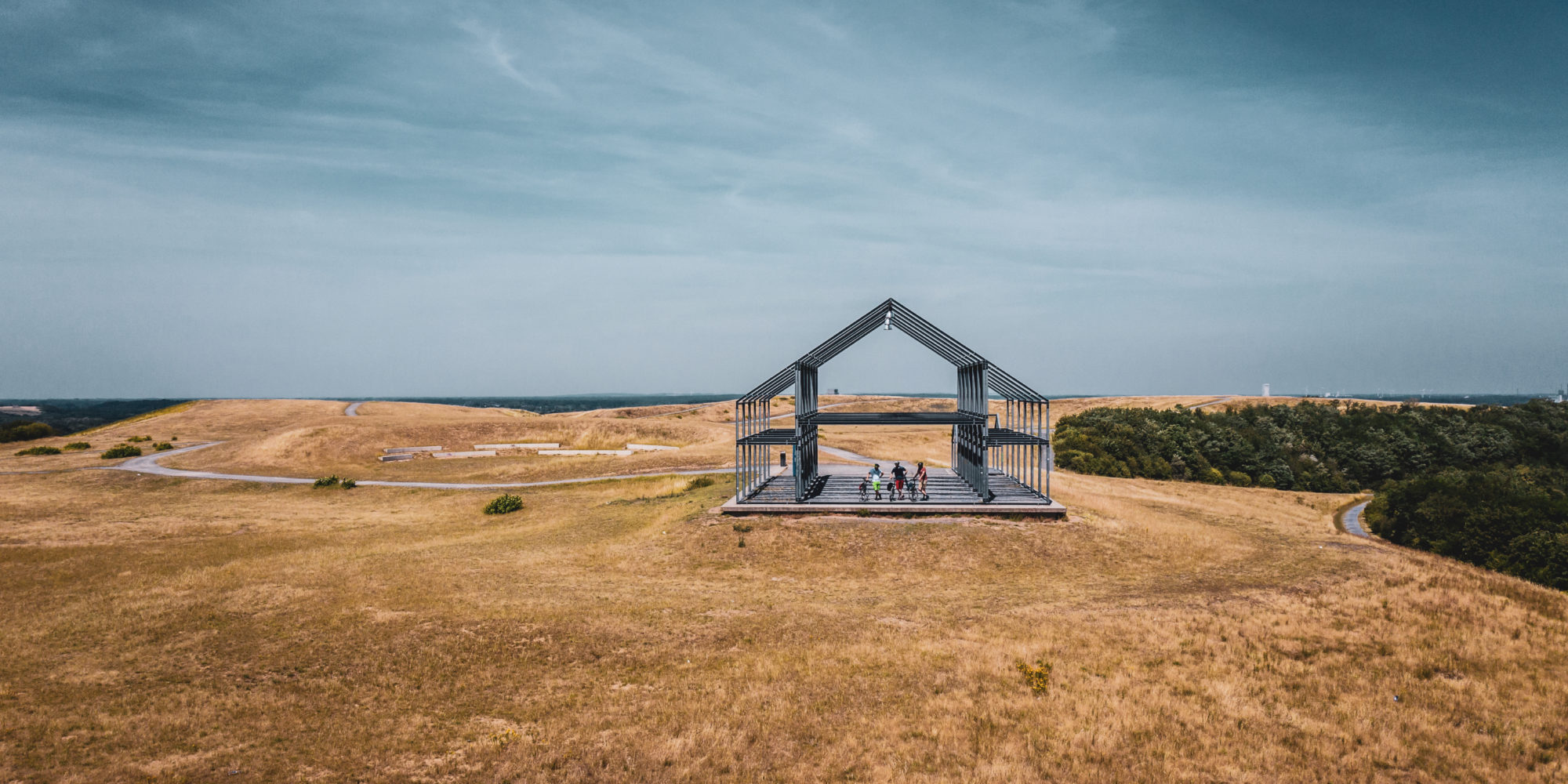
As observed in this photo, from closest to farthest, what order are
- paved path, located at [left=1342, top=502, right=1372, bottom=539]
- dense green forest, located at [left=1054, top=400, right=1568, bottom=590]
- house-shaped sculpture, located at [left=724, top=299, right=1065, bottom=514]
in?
house-shaped sculpture, located at [left=724, top=299, right=1065, bottom=514], paved path, located at [left=1342, top=502, right=1372, bottom=539], dense green forest, located at [left=1054, top=400, right=1568, bottom=590]

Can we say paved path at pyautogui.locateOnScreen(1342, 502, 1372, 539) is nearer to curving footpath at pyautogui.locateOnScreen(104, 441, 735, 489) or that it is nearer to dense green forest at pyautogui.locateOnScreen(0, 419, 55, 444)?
curving footpath at pyautogui.locateOnScreen(104, 441, 735, 489)

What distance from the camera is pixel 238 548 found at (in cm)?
2620

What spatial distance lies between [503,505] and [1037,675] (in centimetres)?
2932

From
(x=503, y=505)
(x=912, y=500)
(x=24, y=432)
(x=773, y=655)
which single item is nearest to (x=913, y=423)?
(x=912, y=500)

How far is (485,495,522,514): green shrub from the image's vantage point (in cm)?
3400

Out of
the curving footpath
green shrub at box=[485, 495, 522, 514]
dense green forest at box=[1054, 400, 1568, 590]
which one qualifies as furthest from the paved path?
green shrub at box=[485, 495, 522, 514]

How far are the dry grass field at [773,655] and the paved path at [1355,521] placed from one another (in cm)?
616

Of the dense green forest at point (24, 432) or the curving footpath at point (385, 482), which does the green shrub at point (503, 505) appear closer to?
the curving footpath at point (385, 482)

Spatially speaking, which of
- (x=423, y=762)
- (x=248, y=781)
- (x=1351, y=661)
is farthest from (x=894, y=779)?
(x=1351, y=661)

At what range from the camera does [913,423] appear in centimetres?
2772

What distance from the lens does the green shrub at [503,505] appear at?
34000 mm

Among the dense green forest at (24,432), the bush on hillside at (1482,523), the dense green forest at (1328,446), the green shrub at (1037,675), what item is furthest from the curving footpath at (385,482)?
the bush on hillside at (1482,523)

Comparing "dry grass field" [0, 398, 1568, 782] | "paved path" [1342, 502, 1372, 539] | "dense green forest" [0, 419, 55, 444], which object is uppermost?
"dense green forest" [0, 419, 55, 444]

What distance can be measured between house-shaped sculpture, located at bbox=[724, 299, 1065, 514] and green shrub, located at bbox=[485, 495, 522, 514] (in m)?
12.9
